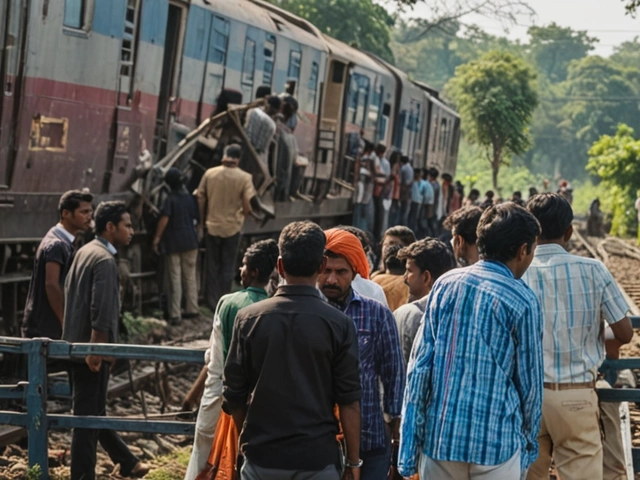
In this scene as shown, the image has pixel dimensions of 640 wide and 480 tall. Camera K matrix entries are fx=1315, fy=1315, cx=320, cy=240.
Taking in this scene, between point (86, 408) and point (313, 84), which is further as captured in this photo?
point (313, 84)

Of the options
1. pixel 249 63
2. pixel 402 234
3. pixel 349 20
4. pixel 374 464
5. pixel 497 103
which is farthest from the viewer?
pixel 497 103

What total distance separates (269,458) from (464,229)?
5.90 ft

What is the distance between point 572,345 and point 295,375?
4.84 feet

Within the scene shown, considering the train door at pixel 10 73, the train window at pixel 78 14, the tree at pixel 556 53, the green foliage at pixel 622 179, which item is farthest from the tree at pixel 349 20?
the tree at pixel 556 53

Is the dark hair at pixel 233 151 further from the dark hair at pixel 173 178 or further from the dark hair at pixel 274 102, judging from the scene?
the dark hair at pixel 274 102

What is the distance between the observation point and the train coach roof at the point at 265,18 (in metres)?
Result: 16.8

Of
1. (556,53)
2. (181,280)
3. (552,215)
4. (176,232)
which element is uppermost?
(556,53)

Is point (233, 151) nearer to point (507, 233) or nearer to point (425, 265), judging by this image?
point (425, 265)

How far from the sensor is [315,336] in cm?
480

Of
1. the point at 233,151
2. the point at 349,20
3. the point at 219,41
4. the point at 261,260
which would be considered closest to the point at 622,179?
the point at 349,20

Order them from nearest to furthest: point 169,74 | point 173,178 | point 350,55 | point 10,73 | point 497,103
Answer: point 10,73 → point 173,178 → point 169,74 → point 350,55 → point 497,103

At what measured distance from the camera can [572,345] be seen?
5691mm

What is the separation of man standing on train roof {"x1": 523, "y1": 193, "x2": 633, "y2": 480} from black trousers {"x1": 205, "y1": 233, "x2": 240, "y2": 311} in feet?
32.6

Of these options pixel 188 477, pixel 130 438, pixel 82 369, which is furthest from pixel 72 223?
pixel 188 477
